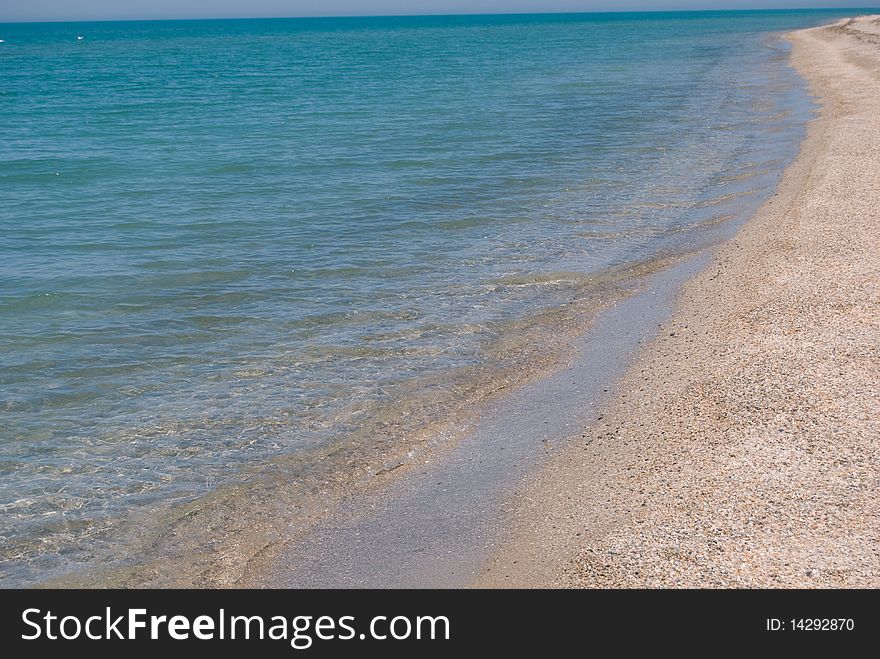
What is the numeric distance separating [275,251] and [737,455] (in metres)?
9.35

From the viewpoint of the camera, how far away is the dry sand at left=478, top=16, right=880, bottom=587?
17.2ft

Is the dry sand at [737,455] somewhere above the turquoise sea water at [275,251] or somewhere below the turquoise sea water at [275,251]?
above

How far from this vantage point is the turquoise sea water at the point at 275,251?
7730 mm

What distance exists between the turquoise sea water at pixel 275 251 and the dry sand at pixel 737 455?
226 centimetres

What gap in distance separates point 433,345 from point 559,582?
4.77 meters

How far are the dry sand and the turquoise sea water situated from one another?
2.26 m

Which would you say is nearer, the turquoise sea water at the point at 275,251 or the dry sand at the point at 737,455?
the dry sand at the point at 737,455

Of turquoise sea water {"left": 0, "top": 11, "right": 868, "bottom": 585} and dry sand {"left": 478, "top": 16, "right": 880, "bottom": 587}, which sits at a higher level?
dry sand {"left": 478, "top": 16, "right": 880, "bottom": 587}

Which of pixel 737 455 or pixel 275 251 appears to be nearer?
pixel 737 455

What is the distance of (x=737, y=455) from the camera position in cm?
645

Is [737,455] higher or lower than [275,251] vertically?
higher

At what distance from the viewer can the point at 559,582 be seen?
17.6ft

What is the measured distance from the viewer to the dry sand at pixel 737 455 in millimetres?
5254

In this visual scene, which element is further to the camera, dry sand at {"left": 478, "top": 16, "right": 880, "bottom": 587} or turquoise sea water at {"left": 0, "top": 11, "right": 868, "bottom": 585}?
turquoise sea water at {"left": 0, "top": 11, "right": 868, "bottom": 585}
